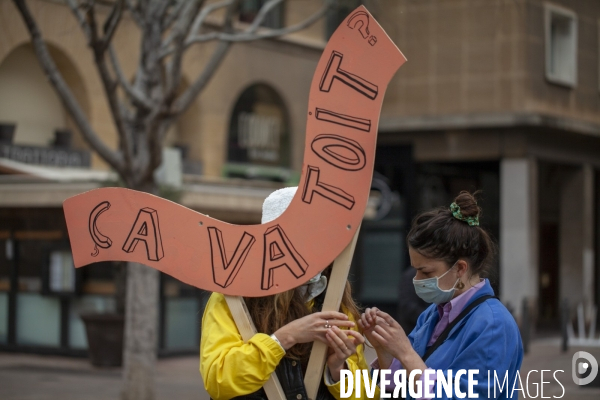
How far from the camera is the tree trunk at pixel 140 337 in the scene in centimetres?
978

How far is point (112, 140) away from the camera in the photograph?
17.6 m

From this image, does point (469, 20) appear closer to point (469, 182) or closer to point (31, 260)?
point (469, 182)

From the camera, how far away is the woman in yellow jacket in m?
3.20

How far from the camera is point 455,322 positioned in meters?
3.30

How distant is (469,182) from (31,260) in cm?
1321

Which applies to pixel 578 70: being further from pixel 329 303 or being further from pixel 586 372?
pixel 329 303

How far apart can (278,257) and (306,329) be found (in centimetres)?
29

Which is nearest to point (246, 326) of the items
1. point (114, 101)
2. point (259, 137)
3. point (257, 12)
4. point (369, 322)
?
point (369, 322)

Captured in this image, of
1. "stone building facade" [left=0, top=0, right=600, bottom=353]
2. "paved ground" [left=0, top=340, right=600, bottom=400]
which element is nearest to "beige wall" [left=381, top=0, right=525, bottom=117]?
"stone building facade" [left=0, top=0, right=600, bottom=353]

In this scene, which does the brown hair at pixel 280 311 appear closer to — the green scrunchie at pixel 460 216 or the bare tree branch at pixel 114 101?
the green scrunchie at pixel 460 216

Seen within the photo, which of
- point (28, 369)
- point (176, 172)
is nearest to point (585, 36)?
point (176, 172)

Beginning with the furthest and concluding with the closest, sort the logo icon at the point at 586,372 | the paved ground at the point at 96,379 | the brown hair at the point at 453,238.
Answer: the logo icon at the point at 586,372
the paved ground at the point at 96,379
the brown hair at the point at 453,238

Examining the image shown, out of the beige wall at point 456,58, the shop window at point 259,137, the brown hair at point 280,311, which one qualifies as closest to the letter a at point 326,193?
the brown hair at point 280,311

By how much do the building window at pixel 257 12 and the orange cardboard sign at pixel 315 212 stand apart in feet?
57.2
